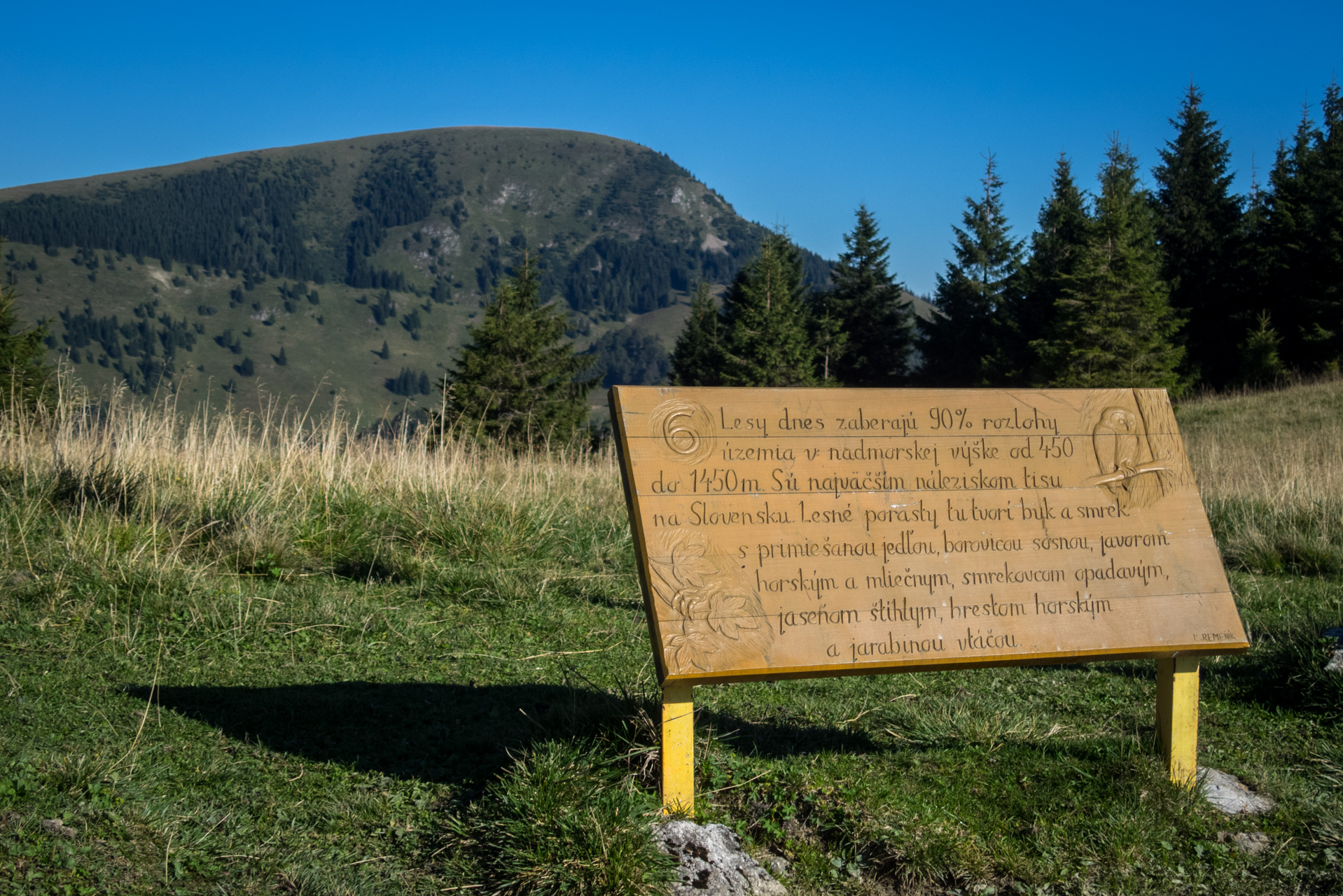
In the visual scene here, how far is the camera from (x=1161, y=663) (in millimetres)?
2789

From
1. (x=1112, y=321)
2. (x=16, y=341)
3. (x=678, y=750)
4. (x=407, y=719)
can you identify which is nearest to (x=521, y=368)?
(x=16, y=341)

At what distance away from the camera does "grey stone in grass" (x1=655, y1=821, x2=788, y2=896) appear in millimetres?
2188

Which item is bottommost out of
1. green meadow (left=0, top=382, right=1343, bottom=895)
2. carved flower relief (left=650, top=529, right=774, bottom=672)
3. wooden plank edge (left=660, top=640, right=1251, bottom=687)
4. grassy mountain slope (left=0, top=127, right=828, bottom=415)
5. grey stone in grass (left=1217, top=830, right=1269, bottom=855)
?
grey stone in grass (left=1217, top=830, right=1269, bottom=855)

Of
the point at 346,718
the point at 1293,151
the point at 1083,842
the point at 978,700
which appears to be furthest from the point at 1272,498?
the point at 1293,151

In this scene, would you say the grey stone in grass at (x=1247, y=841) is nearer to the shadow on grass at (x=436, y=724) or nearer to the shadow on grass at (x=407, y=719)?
the shadow on grass at (x=436, y=724)

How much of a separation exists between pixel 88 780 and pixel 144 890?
531 mm

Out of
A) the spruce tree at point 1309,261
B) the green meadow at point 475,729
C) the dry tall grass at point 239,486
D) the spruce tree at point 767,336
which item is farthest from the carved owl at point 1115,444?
the spruce tree at point 767,336

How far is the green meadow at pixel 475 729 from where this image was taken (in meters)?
2.30

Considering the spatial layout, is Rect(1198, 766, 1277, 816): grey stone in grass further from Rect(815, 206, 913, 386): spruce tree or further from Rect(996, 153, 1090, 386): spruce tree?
Rect(815, 206, 913, 386): spruce tree

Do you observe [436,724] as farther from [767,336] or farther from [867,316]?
[867,316]

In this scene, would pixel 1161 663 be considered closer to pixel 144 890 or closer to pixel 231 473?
pixel 144 890

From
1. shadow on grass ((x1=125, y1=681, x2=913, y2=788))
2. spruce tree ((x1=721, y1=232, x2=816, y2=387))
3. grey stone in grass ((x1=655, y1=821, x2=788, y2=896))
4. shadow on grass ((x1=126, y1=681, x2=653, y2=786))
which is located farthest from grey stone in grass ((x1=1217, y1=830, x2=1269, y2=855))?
spruce tree ((x1=721, y1=232, x2=816, y2=387))

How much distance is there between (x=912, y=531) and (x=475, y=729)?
1772mm

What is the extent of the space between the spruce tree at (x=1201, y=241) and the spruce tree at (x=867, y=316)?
11708mm
